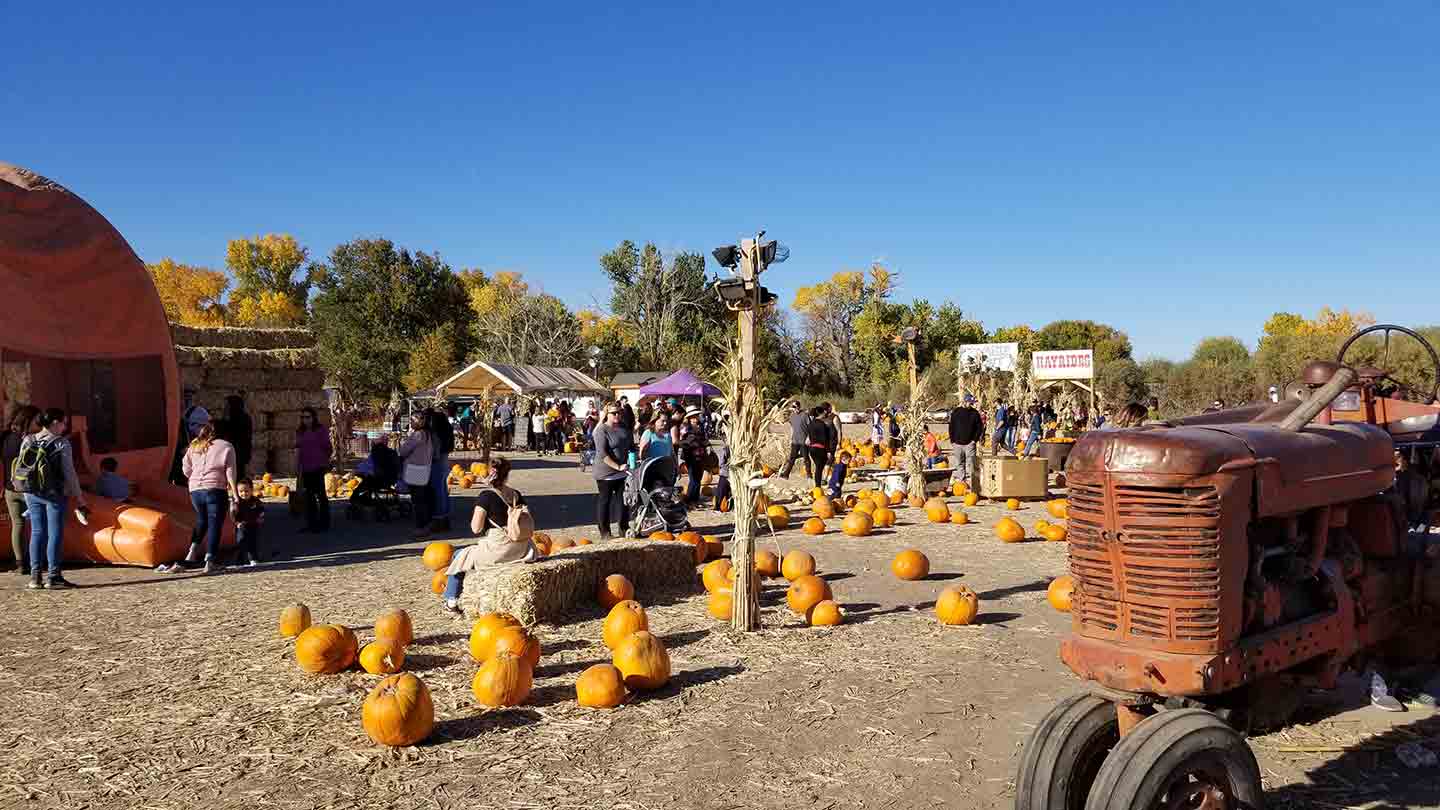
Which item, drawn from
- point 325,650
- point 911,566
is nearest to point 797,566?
point 911,566

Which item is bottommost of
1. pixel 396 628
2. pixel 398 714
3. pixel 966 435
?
pixel 398 714

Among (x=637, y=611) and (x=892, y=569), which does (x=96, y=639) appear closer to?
(x=637, y=611)

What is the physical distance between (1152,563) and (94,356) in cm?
1291

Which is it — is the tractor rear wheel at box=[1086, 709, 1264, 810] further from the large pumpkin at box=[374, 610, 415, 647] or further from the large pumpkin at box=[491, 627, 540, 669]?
the large pumpkin at box=[374, 610, 415, 647]

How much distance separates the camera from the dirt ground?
14.8 ft

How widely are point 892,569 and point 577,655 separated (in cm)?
435

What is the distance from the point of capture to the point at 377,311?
56.3 metres

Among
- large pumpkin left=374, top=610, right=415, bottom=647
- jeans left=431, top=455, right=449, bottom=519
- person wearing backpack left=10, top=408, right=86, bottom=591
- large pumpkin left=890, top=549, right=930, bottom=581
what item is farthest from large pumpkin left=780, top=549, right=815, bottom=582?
person wearing backpack left=10, top=408, right=86, bottom=591

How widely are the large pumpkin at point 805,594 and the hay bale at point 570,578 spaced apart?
154cm

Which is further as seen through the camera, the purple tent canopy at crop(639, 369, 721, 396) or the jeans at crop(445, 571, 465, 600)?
the purple tent canopy at crop(639, 369, 721, 396)

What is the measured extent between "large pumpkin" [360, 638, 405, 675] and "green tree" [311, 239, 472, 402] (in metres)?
51.6

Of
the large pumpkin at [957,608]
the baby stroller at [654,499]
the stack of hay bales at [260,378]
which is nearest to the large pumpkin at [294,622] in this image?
the baby stroller at [654,499]

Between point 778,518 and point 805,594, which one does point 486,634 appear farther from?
point 778,518

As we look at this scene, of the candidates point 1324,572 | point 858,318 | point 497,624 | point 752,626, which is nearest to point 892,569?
point 752,626
